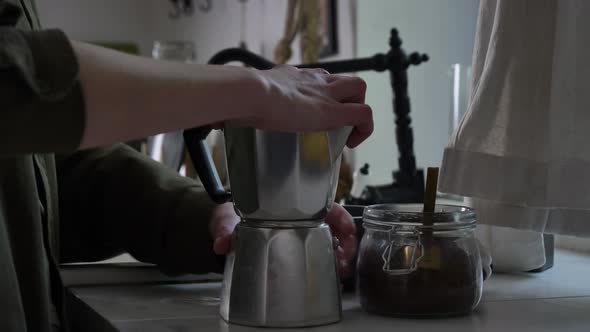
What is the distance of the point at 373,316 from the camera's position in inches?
29.3

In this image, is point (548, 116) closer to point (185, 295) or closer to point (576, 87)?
point (576, 87)

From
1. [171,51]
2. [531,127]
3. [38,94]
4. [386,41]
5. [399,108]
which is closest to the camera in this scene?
[38,94]

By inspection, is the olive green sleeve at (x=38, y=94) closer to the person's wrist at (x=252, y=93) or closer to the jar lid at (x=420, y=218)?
the person's wrist at (x=252, y=93)

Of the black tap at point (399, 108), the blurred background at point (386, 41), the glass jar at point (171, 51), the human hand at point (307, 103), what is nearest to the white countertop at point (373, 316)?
the human hand at point (307, 103)

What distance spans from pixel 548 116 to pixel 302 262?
0.31 meters

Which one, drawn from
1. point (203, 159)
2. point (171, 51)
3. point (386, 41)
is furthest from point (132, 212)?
point (171, 51)

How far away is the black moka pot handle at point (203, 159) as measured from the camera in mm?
731

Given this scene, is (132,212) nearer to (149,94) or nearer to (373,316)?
(373,316)

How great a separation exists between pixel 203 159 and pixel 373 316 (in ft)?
0.66

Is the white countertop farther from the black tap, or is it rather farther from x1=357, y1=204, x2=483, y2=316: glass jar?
the black tap

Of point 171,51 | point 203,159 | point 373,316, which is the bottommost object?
point 373,316

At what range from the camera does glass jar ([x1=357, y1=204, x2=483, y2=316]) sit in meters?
0.71

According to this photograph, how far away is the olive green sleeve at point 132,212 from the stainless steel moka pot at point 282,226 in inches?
8.6

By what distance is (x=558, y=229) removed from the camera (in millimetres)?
865
